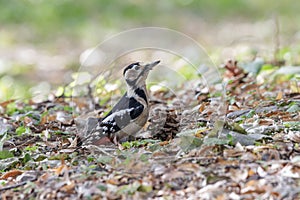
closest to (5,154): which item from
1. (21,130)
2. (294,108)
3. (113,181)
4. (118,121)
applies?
(21,130)

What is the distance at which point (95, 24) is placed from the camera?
14.5m

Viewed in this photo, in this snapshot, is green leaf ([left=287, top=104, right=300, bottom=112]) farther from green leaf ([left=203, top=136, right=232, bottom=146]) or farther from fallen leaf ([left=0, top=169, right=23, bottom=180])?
fallen leaf ([left=0, top=169, right=23, bottom=180])

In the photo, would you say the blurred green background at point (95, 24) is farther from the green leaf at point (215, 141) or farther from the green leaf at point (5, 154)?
the green leaf at point (215, 141)

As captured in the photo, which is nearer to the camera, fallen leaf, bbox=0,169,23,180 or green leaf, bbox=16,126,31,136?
fallen leaf, bbox=0,169,23,180

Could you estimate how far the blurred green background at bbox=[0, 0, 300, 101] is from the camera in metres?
12.3

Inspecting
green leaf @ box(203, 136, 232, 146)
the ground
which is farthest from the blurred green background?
green leaf @ box(203, 136, 232, 146)

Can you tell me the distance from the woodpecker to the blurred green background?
20.3ft

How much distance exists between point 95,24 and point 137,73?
9476 mm

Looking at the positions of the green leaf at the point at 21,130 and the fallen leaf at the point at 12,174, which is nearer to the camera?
the fallen leaf at the point at 12,174

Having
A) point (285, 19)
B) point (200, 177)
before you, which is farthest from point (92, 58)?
point (200, 177)

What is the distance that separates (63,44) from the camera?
45.5 feet

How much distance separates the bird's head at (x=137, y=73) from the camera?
16.9 feet

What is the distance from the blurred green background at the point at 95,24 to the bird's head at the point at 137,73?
6.15 m

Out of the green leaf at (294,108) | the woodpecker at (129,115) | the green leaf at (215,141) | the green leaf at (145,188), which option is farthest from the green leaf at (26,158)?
the green leaf at (294,108)
